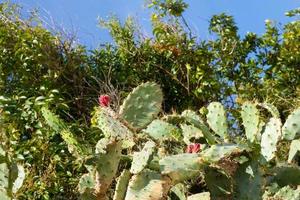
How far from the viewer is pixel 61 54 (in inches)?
301

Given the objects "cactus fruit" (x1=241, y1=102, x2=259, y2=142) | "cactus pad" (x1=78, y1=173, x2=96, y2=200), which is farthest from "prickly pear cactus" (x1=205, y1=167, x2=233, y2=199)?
"cactus pad" (x1=78, y1=173, x2=96, y2=200)

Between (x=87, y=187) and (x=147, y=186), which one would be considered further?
(x=87, y=187)

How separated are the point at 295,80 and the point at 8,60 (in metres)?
3.25

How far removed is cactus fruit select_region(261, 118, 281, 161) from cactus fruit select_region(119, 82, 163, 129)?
0.63m

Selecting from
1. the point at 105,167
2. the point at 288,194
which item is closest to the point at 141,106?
the point at 105,167

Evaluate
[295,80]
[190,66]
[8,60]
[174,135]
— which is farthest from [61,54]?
[174,135]

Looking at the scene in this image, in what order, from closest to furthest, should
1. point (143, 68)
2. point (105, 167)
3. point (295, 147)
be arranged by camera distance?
point (105, 167) < point (295, 147) < point (143, 68)

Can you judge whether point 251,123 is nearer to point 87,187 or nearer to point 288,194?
point 288,194

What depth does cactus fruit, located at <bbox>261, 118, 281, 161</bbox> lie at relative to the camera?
3656 millimetres

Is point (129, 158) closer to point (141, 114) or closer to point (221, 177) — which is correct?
point (141, 114)

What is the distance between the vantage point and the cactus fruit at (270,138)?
12.0 feet

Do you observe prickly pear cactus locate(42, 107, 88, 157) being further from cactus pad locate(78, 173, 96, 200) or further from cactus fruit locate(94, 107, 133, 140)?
cactus fruit locate(94, 107, 133, 140)

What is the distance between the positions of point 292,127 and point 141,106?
914mm

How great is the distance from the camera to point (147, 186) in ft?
10.4
